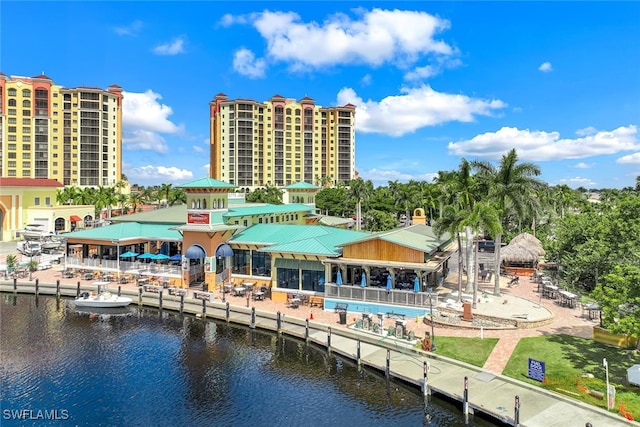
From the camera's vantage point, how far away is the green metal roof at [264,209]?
48.4m

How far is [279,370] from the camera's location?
25266mm

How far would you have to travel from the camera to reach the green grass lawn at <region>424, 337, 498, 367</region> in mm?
24156

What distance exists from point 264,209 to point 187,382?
33646 millimetres

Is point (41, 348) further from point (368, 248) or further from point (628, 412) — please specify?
point (628, 412)

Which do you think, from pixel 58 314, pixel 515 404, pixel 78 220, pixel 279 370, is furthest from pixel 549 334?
pixel 78 220

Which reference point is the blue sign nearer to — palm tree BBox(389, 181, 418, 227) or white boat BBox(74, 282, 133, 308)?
white boat BBox(74, 282, 133, 308)

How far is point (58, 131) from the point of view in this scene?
131 m

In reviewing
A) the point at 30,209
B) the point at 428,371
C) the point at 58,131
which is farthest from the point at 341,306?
the point at 58,131

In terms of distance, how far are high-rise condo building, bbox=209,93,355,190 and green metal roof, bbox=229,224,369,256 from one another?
4545 inches

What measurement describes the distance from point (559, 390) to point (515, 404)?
352cm

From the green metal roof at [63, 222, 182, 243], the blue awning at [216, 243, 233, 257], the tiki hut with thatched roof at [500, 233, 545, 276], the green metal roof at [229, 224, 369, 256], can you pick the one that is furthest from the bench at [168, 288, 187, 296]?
the tiki hut with thatched roof at [500, 233, 545, 276]

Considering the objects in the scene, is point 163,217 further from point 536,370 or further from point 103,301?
point 536,370

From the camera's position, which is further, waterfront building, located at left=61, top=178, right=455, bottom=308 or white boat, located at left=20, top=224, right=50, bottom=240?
white boat, located at left=20, top=224, right=50, bottom=240

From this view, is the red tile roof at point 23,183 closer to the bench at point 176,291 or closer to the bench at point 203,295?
the bench at point 176,291
